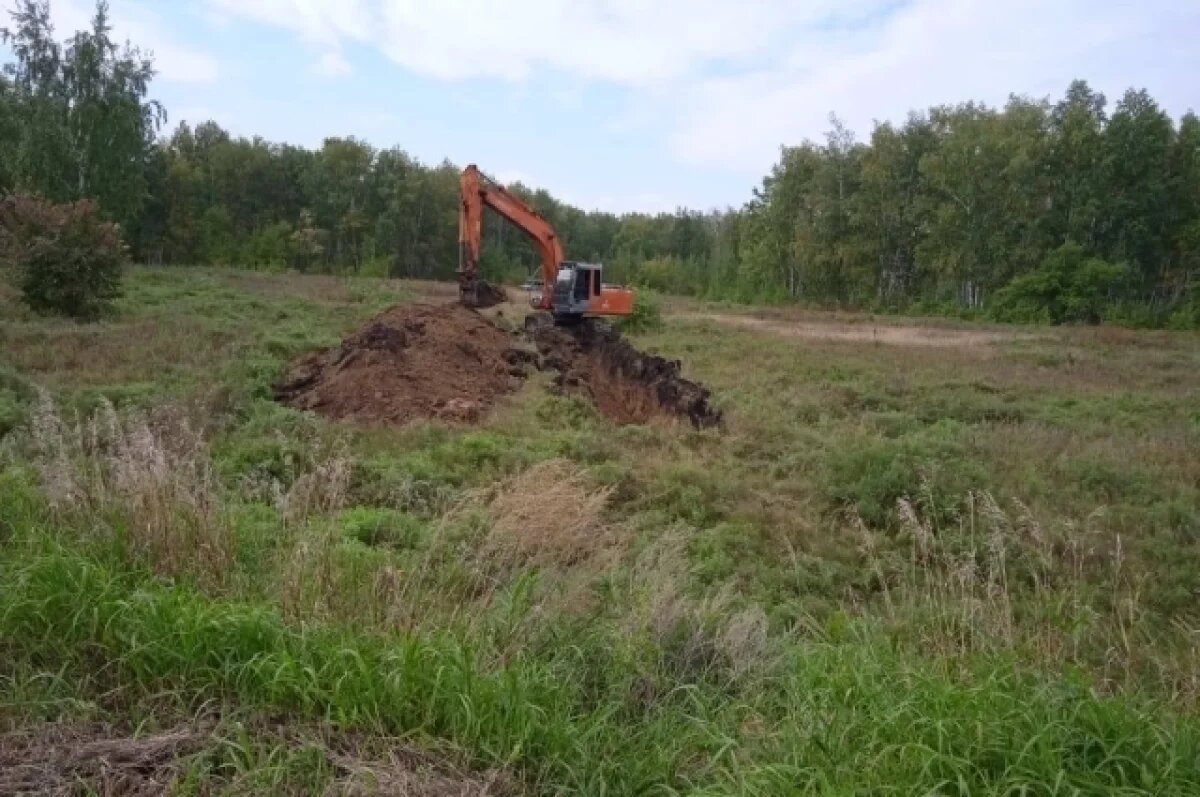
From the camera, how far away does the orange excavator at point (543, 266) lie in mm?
20719

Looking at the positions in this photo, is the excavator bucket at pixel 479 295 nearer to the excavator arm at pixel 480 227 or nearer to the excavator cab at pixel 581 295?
the excavator arm at pixel 480 227

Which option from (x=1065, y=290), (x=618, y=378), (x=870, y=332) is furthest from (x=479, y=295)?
(x=1065, y=290)

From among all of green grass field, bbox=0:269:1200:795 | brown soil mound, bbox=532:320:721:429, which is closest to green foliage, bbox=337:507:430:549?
green grass field, bbox=0:269:1200:795

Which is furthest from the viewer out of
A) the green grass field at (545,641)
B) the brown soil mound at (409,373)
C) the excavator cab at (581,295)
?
the excavator cab at (581,295)

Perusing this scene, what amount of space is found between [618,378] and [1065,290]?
3303cm

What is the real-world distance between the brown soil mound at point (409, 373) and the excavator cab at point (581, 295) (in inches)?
143

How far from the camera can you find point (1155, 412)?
15859 millimetres

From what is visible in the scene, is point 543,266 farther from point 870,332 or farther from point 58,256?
point 870,332

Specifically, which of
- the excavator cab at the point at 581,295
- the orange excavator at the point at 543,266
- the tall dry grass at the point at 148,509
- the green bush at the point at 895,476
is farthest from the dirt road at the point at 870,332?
the tall dry grass at the point at 148,509

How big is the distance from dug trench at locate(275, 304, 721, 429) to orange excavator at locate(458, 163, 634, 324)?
92cm

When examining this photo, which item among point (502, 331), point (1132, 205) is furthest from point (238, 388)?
point (1132, 205)

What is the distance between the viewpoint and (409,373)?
13.8m

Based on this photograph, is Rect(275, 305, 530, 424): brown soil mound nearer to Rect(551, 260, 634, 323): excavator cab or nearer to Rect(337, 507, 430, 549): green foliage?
Rect(551, 260, 634, 323): excavator cab

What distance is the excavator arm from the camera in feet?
67.8
